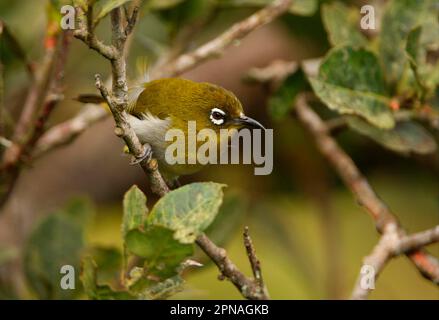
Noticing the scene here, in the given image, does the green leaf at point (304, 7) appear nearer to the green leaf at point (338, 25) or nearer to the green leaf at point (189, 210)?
the green leaf at point (338, 25)

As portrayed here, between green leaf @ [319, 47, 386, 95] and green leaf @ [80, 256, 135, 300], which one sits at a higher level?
green leaf @ [319, 47, 386, 95]

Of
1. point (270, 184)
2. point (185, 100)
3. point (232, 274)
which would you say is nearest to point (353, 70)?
point (185, 100)

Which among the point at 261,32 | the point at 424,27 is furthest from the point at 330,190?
the point at 424,27

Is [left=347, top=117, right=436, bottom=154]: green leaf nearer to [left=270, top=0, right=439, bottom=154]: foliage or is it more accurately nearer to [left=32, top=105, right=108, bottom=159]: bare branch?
[left=270, top=0, right=439, bottom=154]: foliage

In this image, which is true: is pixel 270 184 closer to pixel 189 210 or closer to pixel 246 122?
→ pixel 246 122

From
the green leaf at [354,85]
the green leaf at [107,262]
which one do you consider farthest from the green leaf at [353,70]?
the green leaf at [107,262]

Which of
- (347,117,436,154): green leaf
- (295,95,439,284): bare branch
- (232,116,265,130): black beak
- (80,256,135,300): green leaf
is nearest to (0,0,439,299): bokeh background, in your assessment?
(295,95,439,284): bare branch

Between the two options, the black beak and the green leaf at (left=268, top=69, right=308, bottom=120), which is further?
the green leaf at (left=268, top=69, right=308, bottom=120)
